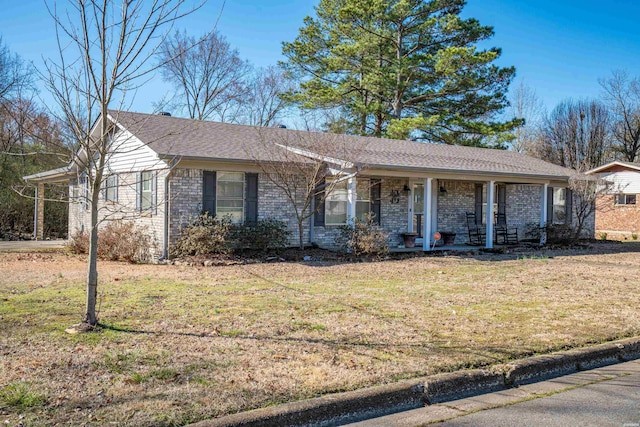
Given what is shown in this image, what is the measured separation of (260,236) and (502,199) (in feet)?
33.7

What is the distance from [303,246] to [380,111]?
51.0 ft

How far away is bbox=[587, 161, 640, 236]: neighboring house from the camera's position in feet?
98.2

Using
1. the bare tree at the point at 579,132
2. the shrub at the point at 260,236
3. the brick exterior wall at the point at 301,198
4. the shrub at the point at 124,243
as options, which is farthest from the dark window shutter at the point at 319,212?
the bare tree at the point at 579,132

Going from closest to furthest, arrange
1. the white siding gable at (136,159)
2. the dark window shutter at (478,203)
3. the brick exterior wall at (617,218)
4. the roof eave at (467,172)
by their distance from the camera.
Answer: the white siding gable at (136,159) → the roof eave at (467,172) → the dark window shutter at (478,203) → the brick exterior wall at (617,218)

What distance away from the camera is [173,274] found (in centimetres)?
1120

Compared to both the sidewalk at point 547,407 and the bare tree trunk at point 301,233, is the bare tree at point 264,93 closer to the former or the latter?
the bare tree trunk at point 301,233

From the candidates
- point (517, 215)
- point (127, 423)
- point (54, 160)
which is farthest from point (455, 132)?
point (127, 423)

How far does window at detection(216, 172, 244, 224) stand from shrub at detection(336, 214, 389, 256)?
113 inches

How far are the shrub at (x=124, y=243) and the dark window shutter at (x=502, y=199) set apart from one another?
1266cm

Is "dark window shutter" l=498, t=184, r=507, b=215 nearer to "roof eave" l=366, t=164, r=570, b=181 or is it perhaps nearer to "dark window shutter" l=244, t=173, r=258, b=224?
"roof eave" l=366, t=164, r=570, b=181

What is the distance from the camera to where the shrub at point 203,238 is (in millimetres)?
13273

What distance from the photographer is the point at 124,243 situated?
547 inches

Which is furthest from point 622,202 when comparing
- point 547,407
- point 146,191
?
point 547,407

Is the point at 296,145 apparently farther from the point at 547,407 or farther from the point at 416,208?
the point at 547,407
